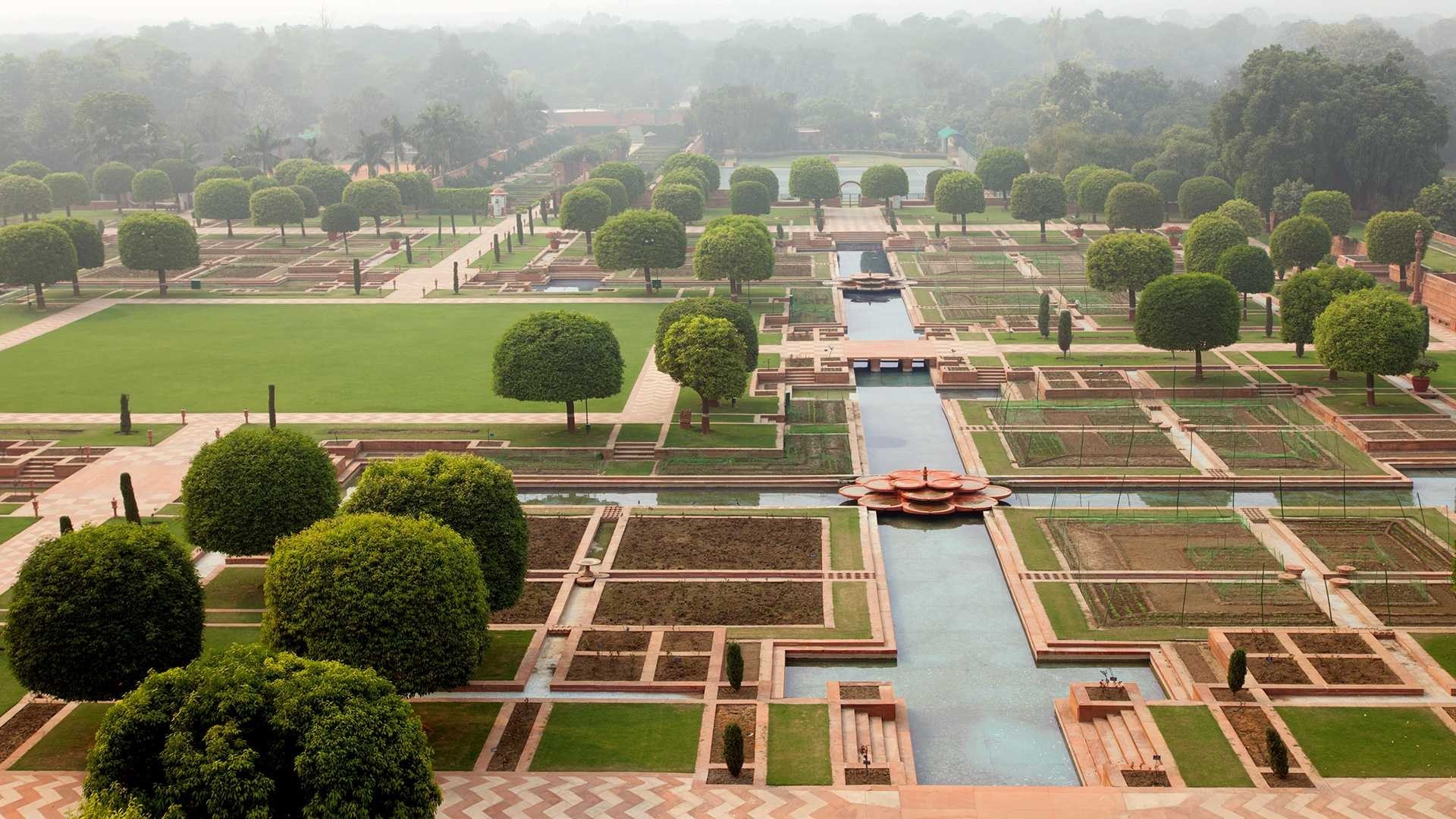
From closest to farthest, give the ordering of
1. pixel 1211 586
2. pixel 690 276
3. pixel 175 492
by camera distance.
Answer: pixel 1211 586 < pixel 175 492 < pixel 690 276

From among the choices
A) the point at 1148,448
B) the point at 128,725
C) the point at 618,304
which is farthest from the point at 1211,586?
the point at 618,304

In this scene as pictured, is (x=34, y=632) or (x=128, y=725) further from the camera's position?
(x=34, y=632)

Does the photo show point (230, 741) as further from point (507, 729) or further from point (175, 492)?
point (175, 492)

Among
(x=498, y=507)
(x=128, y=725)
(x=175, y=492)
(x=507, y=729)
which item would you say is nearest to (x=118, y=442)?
(x=175, y=492)

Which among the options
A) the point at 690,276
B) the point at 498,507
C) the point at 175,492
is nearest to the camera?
the point at 498,507

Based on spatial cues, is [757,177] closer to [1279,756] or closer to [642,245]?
[642,245]

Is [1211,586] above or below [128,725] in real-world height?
below

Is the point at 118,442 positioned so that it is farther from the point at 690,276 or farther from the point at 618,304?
the point at 690,276
